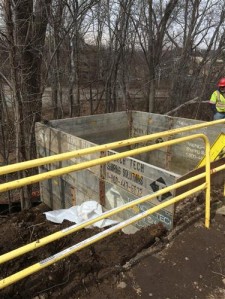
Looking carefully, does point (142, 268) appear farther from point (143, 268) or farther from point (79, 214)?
point (79, 214)

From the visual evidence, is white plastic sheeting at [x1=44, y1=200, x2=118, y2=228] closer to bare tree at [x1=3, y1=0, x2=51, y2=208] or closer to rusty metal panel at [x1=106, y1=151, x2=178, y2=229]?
rusty metal panel at [x1=106, y1=151, x2=178, y2=229]

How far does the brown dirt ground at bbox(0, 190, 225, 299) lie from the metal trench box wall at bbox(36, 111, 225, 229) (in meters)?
0.67

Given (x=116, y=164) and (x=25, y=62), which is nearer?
(x=116, y=164)

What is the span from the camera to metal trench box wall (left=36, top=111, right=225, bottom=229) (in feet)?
15.5

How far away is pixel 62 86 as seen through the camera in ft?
38.2

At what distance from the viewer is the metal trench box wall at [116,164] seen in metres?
4.73

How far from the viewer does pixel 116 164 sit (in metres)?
5.29

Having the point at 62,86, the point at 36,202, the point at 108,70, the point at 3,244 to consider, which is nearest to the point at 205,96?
the point at 108,70

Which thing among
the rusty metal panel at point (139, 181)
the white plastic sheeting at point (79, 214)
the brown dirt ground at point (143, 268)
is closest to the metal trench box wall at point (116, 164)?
the rusty metal panel at point (139, 181)

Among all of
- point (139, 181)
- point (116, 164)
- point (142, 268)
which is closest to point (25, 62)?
point (116, 164)

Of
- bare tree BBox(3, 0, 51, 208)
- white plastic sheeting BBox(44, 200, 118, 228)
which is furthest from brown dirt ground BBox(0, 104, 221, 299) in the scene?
bare tree BBox(3, 0, 51, 208)

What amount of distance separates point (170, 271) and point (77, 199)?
13.9 ft

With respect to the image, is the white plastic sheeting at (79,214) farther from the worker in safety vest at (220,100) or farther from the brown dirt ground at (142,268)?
the worker in safety vest at (220,100)

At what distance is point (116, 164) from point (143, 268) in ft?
8.91
